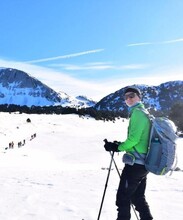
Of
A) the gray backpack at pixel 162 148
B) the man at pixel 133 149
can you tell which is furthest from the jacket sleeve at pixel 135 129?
the gray backpack at pixel 162 148

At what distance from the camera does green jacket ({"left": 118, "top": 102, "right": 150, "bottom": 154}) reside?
6531 millimetres

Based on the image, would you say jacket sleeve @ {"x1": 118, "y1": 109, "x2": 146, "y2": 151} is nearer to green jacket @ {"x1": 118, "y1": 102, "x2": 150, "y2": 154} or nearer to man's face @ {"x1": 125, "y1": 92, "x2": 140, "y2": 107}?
green jacket @ {"x1": 118, "y1": 102, "x2": 150, "y2": 154}

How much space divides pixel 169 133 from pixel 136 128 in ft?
1.93

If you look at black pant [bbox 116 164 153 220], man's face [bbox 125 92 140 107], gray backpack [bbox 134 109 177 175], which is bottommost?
black pant [bbox 116 164 153 220]

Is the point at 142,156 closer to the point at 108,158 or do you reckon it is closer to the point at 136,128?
the point at 136,128

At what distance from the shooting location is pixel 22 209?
9.02m

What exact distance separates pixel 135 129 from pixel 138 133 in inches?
3.5

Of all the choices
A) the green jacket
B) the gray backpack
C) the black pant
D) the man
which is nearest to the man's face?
the man

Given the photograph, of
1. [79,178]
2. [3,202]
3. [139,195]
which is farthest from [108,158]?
[139,195]

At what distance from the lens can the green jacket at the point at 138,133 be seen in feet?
21.4

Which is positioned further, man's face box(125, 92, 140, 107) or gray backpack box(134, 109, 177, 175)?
man's face box(125, 92, 140, 107)

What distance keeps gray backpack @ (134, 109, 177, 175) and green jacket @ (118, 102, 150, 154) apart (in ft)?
0.50

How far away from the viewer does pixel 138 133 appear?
653cm

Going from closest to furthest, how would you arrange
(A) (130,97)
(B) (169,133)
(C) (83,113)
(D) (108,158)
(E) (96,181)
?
(B) (169,133) → (A) (130,97) → (E) (96,181) → (D) (108,158) → (C) (83,113)
